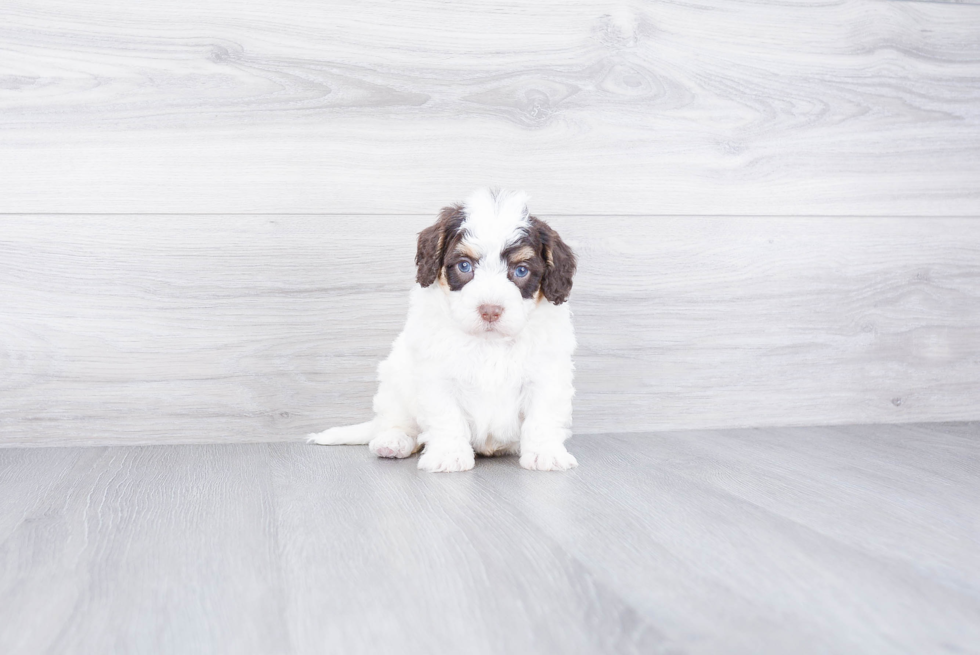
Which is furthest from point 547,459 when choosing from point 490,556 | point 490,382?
point 490,556

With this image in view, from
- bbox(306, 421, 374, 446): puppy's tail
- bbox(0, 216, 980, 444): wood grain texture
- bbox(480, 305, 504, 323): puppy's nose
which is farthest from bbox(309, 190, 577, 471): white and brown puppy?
bbox(0, 216, 980, 444): wood grain texture

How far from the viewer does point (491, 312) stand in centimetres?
177

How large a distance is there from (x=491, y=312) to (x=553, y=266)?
20cm

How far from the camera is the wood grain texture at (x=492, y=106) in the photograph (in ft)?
7.07

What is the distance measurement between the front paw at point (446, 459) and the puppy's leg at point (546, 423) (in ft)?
0.45

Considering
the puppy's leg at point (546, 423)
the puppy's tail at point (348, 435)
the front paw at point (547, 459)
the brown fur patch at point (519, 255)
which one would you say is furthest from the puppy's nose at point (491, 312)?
the puppy's tail at point (348, 435)

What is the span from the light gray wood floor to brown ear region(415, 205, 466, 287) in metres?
0.46

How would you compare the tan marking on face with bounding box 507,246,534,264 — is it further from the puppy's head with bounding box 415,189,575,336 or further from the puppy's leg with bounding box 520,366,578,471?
the puppy's leg with bounding box 520,366,578,471

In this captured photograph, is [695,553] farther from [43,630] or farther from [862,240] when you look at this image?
[862,240]

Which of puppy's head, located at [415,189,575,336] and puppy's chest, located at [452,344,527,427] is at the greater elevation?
puppy's head, located at [415,189,575,336]

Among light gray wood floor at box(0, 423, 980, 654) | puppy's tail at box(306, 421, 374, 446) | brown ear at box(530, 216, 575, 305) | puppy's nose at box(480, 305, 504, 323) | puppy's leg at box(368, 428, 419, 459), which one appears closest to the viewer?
light gray wood floor at box(0, 423, 980, 654)

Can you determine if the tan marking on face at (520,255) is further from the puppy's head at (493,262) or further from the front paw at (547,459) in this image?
the front paw at (547,459)

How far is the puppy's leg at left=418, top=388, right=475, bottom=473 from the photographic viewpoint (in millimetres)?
1851

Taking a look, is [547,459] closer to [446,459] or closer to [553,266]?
[446,459]
